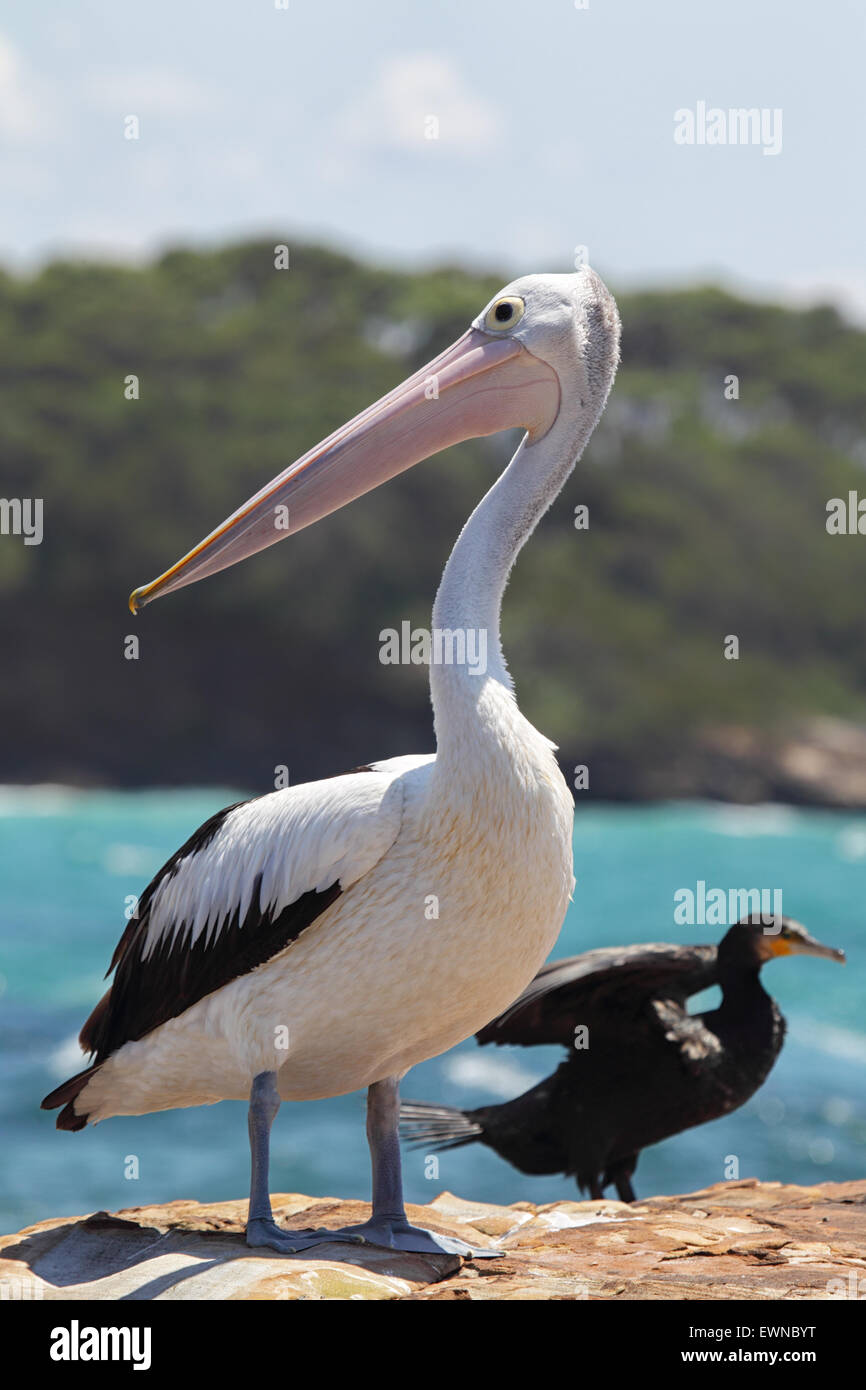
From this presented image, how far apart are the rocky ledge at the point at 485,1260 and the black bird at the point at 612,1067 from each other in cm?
41

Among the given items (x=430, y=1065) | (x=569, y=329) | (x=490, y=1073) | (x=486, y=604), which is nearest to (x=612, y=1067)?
(x=486, y=604)

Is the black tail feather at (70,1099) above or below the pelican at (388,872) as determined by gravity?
below

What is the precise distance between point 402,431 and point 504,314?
0.42 metres

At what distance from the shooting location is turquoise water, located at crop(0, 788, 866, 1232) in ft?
44.9

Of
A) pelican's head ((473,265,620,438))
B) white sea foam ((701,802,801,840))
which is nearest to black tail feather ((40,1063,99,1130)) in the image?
pelican's head ((473,265,620,438))

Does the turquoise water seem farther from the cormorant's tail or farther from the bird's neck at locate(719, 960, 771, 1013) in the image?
the bird's neck at locate(719, 960, 771, 1013)

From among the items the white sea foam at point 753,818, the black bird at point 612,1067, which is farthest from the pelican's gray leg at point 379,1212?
→ the white sea foam at point 753,818

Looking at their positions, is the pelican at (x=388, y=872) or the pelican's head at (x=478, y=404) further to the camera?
the pelican's head at (x=478, y=404)

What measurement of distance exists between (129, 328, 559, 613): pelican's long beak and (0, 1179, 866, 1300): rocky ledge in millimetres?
1745

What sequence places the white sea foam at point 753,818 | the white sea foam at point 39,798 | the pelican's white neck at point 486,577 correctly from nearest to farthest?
the pelican's white neck at point 486,577
the white sea foam at point 753,818
the white sea foam at point 39,798

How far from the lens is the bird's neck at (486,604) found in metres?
3.89

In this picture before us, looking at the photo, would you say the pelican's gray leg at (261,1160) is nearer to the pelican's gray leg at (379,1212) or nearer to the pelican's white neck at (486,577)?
the pelican's gray leg at (379,1212)
